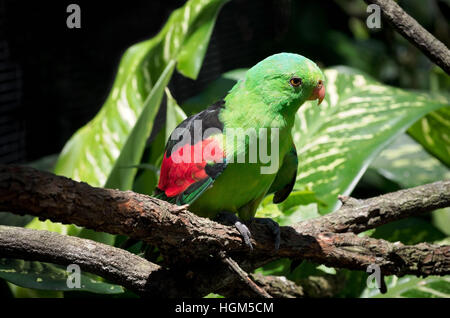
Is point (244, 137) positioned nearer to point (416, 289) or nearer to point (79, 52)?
point (416, 289)

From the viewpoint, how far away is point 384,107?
5.19 feet

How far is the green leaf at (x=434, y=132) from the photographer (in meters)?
1.68

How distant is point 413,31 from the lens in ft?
3.66

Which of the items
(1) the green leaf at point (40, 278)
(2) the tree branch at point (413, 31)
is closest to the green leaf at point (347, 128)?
(2) the tree branch at point (413, 31)

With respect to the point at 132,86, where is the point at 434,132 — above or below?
below

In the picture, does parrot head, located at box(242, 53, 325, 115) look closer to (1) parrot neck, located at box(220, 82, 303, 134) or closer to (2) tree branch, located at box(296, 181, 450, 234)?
(1) parrot neck, located at box(220, 82, 303, 134)

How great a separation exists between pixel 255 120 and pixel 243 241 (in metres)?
0.23

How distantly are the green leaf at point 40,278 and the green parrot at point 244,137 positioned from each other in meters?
0.25

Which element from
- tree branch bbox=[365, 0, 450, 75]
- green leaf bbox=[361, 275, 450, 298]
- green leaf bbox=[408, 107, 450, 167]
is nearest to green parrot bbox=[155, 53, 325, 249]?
tree branch bbox=[365, 0, 450, 75]

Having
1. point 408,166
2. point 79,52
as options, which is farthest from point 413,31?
point 79,52

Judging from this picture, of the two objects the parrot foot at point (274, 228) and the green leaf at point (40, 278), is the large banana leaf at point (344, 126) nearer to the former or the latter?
the parrot foot at point (274, 228)

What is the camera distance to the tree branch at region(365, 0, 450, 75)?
1.11 meters

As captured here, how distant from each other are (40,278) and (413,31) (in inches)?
36.9

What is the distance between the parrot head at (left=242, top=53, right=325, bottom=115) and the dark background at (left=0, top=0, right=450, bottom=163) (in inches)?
36.4
